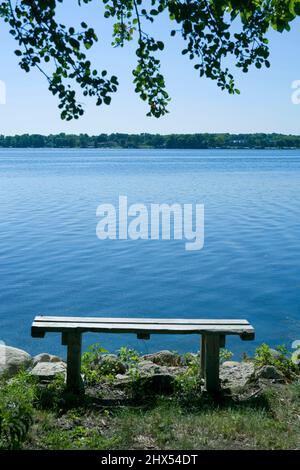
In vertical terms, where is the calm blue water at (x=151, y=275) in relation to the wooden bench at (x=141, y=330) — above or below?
below

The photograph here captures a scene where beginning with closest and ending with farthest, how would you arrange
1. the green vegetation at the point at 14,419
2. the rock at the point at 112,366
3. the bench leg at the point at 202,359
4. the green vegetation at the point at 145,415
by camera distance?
the green vegetation at the point at 14,419
the green vegetation at the point at 145,415
the bench leg at the point at 202,359
the rock at the point at 112,366

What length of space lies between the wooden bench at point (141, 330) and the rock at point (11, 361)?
1.52 meters

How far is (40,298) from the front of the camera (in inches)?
552

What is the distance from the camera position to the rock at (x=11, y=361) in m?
7.50

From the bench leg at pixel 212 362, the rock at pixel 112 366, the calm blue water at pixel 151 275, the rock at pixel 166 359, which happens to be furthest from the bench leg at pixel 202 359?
the calm blue water at pixel 151 275

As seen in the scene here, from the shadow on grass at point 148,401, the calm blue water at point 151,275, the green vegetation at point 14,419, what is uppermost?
the green vegetation at point 14,419

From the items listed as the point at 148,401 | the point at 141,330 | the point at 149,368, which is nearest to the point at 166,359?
the point at 149,368

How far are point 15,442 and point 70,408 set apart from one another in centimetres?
137

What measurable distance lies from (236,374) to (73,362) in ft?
7.53

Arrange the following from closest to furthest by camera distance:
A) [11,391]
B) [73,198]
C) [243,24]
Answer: [243,24] < [11,391] < [73,198]

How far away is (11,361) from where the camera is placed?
25.3ft

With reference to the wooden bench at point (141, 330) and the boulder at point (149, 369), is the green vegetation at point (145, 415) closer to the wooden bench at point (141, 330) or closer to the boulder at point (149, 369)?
the wooden bench at point (141, 330)
